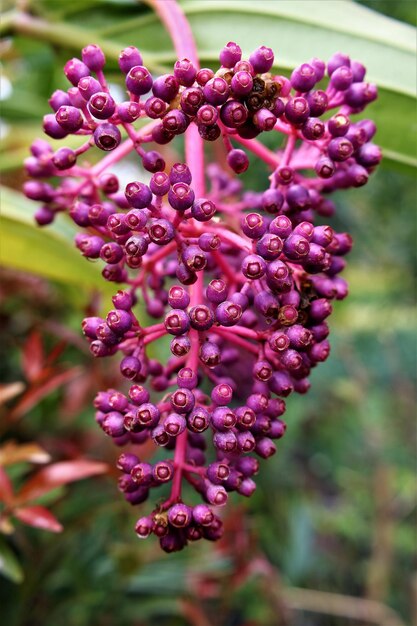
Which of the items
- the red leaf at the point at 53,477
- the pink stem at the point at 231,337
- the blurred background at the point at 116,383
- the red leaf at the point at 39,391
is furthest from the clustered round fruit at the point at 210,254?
the red leaf at the point at 39,391

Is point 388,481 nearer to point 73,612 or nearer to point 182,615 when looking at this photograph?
point 182,615

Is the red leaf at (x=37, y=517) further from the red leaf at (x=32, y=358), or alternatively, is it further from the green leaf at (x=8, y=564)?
the red leaf at (x=32, y=358)

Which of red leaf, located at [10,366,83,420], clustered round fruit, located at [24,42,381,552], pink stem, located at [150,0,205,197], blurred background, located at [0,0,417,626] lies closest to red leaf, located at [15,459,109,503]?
blurred background, located at [0,0,417,626]

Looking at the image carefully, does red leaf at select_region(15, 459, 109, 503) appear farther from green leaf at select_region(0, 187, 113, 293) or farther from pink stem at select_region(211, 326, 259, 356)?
pink stem at select_region(211, 326, 259, 356)

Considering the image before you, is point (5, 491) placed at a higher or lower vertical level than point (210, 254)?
lower

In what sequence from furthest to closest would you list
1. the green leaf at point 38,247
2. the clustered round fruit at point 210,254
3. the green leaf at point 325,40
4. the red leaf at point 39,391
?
the red leaf at point 39,391 < the green leaf at point 38,247 < the green leaf at point 325,40 < the clustered round fruit at point 210,254

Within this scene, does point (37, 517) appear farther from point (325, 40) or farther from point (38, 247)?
point (325, 40)

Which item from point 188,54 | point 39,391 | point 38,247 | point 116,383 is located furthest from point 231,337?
point 116,383

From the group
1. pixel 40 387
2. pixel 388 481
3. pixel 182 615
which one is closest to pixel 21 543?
pixel 40 387
